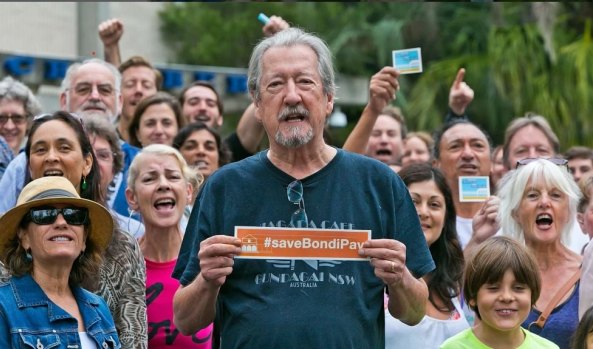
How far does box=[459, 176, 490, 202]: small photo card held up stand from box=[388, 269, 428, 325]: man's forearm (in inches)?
127

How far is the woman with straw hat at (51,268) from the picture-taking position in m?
5.30

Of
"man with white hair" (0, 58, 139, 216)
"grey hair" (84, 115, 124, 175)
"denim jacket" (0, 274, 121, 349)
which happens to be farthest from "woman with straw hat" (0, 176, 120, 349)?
"man with white hair" (0, 58, 139, 216)

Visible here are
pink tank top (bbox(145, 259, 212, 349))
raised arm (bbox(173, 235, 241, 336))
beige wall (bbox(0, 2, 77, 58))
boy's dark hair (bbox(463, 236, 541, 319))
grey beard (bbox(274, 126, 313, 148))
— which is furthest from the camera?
beige wall (bbox(0, 2, 77, 58))

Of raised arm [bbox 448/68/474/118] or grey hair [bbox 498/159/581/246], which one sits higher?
raised arm [bbox 448/68/474/118]

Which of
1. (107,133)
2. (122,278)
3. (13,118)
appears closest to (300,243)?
(122,278)

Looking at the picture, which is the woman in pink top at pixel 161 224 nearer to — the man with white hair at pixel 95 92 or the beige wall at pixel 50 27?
the man with white hair at pixel 95 92

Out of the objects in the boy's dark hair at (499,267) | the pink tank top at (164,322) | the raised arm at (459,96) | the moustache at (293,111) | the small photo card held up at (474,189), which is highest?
the raised arm at (459,96)

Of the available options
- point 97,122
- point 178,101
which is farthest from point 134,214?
point 178,101

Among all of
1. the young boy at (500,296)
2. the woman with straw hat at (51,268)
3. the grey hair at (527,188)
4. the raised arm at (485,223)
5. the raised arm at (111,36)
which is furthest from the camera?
the raised arm at (111,36)

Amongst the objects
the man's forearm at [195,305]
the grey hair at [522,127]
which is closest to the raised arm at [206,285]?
the man's forearm at [195,305]

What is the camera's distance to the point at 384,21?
911 inches

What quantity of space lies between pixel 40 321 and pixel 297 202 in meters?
1.30

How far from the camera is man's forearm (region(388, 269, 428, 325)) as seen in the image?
462cm

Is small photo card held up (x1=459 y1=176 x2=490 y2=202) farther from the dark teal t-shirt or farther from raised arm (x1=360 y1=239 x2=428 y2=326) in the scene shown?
raised arm (x1=360 y1=239 x2=428 y2=326)
